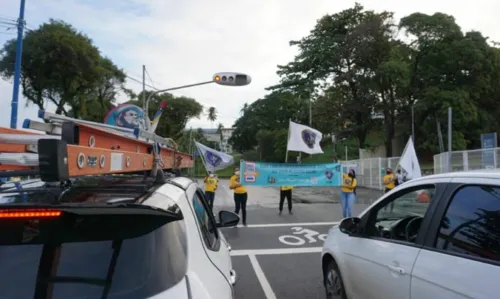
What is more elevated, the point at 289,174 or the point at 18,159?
the point at 18,159

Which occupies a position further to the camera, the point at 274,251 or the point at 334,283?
the point at 274,251

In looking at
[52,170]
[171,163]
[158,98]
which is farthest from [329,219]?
[158,98]

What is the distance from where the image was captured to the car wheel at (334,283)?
4203 mm

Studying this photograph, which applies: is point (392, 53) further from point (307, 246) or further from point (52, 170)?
point (52, 170)

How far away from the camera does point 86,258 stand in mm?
1922

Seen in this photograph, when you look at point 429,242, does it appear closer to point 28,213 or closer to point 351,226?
point 351,226

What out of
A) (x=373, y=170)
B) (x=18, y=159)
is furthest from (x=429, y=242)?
(x=373, y=170)

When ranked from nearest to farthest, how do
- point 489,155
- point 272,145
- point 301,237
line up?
point 301,237 < point 489,155 < point 272,145

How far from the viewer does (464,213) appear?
2689 millimetres

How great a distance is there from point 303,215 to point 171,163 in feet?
24.9

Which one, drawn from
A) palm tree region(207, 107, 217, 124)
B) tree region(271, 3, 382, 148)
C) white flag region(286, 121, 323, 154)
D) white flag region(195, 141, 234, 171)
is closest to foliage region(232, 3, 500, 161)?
tree region(271, 3, 382, 148)

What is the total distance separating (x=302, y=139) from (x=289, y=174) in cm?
236

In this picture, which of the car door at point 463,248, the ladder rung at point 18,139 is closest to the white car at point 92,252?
the ladder rung at point 18,139

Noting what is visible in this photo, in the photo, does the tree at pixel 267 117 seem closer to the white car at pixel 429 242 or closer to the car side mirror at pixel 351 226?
the car side mirror at pixel 351 226
